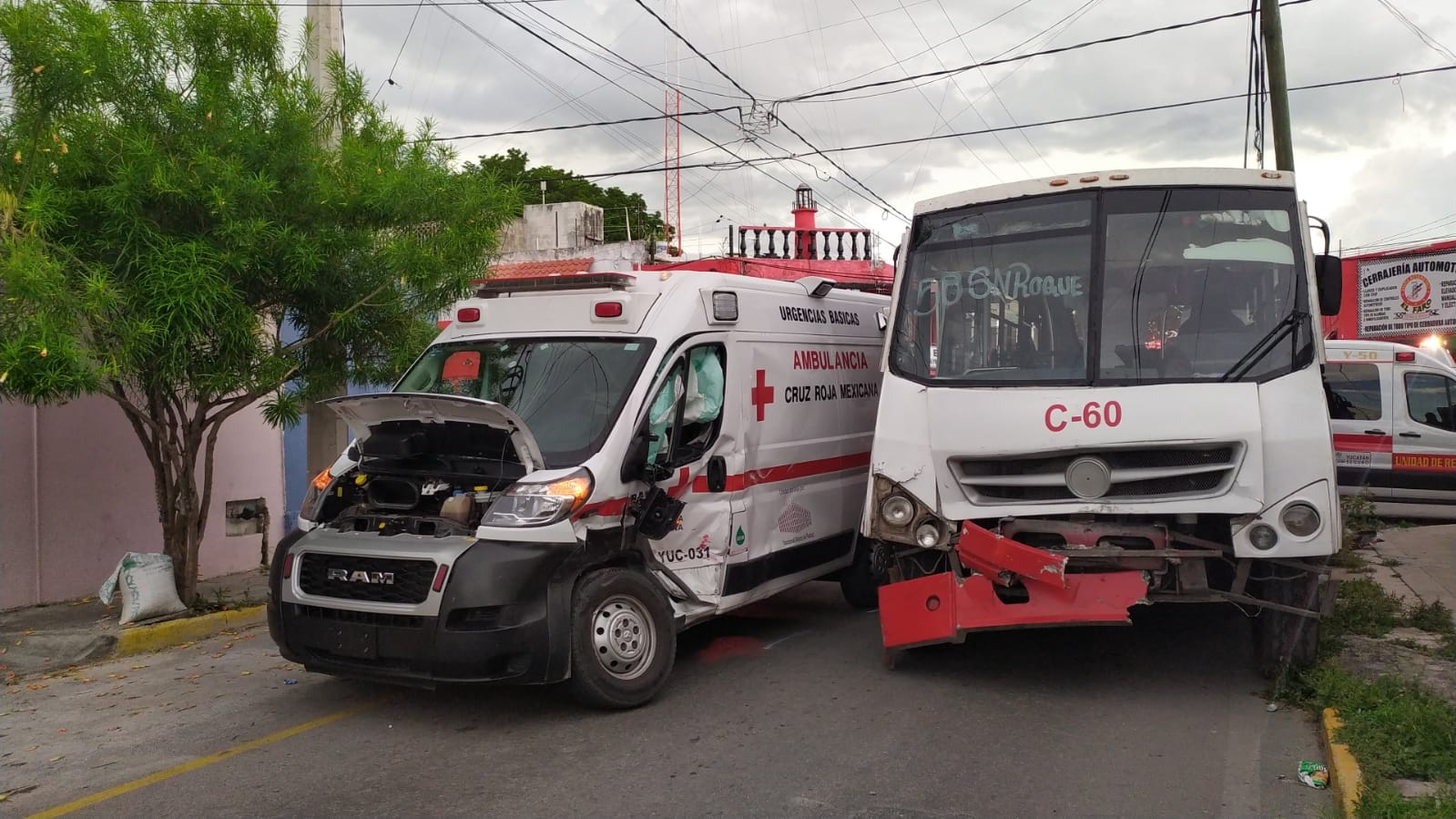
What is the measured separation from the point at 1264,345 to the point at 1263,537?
104 centimetres

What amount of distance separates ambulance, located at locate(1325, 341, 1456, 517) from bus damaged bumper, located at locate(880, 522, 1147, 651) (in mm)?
8179

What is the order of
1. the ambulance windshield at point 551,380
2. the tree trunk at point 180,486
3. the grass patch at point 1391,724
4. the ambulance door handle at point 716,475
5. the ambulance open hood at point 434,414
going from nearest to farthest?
the grass patch at point 1391,724, the ambulance open hood at point 434,414, the ambulance windshield at point 551,380, the ambulance door handle at point 716,475, the tree trunk at point 180,486

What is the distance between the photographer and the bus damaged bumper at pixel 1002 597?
5.93 m

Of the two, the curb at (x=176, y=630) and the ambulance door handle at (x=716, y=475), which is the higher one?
the ambulance door handle at (x=716, y=475)

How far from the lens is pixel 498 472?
604 cm

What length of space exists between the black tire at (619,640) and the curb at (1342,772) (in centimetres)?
323

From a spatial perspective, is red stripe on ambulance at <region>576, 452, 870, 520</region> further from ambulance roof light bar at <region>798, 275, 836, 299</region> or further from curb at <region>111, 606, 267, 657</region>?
curb at <region>111, 606, 267, 657</region>

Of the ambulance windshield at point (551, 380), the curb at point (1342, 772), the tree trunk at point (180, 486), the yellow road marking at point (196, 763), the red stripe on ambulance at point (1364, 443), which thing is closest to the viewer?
the curb at point (1342, 772)

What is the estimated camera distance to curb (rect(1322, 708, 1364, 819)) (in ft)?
14.9

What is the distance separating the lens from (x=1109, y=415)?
604cm

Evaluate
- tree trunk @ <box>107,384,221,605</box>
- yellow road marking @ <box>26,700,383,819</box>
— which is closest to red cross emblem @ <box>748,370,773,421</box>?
yellow road marking @ <box>26,700,383,819</box>

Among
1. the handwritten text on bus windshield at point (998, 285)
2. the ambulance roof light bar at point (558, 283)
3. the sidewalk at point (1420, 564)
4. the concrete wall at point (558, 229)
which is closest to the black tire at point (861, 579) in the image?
the handwritten text on bus windshield at point (998, 285)

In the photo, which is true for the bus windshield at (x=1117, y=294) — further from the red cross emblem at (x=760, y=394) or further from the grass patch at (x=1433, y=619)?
the grass patch at (x=1433, y=619)

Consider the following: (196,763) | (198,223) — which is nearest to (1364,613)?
(196,763)
